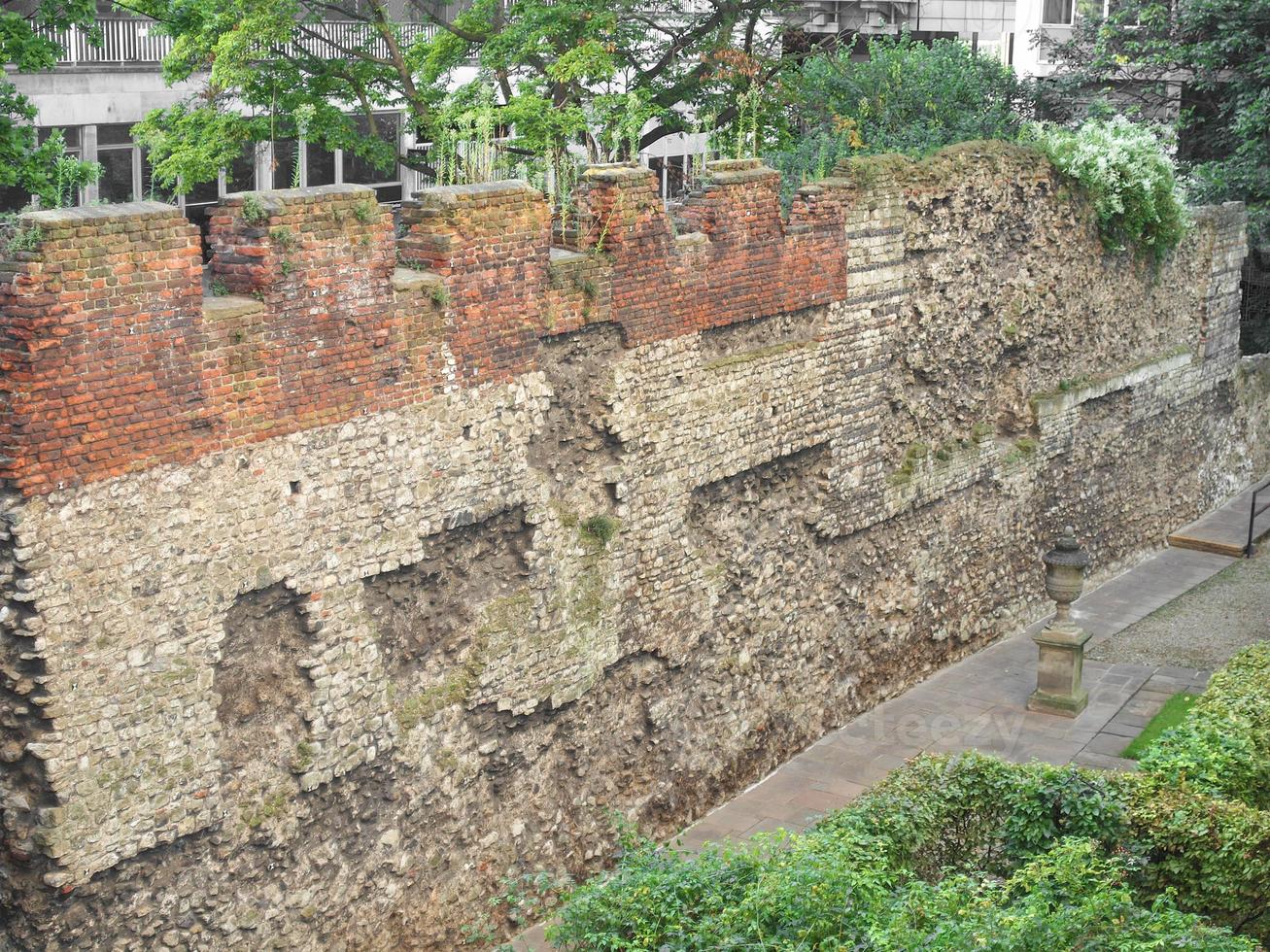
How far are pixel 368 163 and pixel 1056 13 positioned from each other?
597 inches

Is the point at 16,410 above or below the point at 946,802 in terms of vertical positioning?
above

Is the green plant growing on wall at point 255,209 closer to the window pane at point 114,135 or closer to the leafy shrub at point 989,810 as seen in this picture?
the leafy shrub at point 989,810

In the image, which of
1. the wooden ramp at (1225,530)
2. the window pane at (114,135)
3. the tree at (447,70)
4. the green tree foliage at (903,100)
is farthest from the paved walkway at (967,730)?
the window pane at (114,135)

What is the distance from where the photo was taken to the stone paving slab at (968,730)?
1179 cm

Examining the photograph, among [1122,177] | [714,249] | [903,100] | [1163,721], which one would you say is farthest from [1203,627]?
[714,249]

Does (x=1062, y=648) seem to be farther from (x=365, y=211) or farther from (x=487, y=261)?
(x=365, y=211)

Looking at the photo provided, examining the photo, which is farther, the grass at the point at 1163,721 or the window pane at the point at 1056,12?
the window pane at the point at 1056,12

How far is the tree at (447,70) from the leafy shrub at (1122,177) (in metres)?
4.84

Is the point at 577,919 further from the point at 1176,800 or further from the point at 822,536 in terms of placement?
the point at 822,536

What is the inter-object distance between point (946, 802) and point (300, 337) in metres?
4.17

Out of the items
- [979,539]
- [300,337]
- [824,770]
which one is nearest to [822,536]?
[824,770]

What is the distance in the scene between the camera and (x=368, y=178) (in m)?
27.4

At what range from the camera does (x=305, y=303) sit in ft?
27.9

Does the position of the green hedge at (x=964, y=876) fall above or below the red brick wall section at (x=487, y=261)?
below
